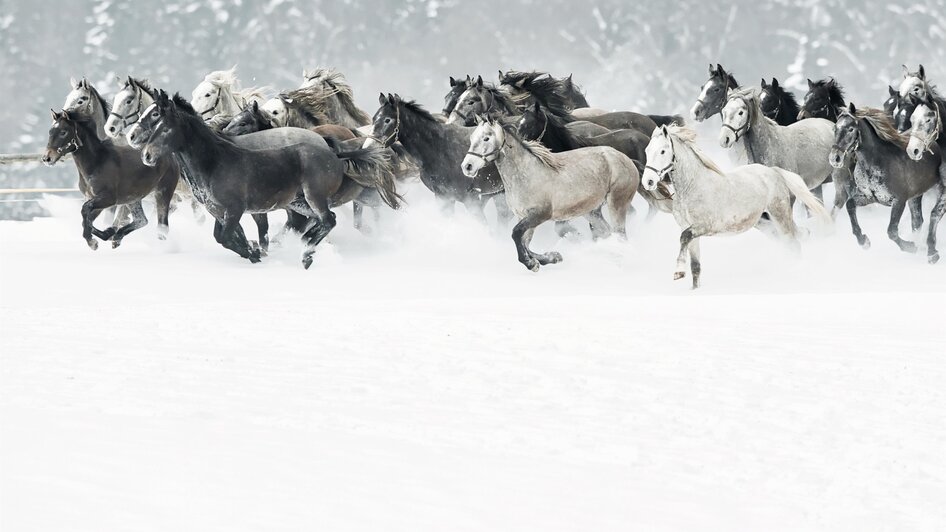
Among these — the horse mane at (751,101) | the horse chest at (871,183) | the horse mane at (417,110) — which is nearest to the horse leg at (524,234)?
the horse mane at (417,110)

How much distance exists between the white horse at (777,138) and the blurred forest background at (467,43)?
3564 centimetres

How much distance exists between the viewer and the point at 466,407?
20.8ft

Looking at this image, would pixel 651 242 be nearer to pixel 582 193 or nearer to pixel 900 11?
pixel 582 193

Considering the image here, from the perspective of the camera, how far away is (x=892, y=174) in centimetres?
1266

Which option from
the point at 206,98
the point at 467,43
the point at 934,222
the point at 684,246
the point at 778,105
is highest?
the point at 467,43

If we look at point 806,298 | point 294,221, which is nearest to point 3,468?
point 806,298

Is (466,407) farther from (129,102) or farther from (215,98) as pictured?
(215,98)

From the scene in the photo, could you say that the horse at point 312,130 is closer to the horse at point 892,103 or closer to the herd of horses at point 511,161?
the herd of horses at point 511,161

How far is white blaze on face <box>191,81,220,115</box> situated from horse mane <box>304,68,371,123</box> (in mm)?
1101

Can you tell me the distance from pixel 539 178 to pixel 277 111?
12.4 feet

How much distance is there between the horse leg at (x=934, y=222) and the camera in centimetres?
1255

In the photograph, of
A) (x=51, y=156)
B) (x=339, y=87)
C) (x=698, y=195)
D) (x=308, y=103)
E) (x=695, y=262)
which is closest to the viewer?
(x=698, y=195)

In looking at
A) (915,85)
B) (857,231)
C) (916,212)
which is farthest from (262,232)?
(915,85)

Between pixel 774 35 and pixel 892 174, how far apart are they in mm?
40541
